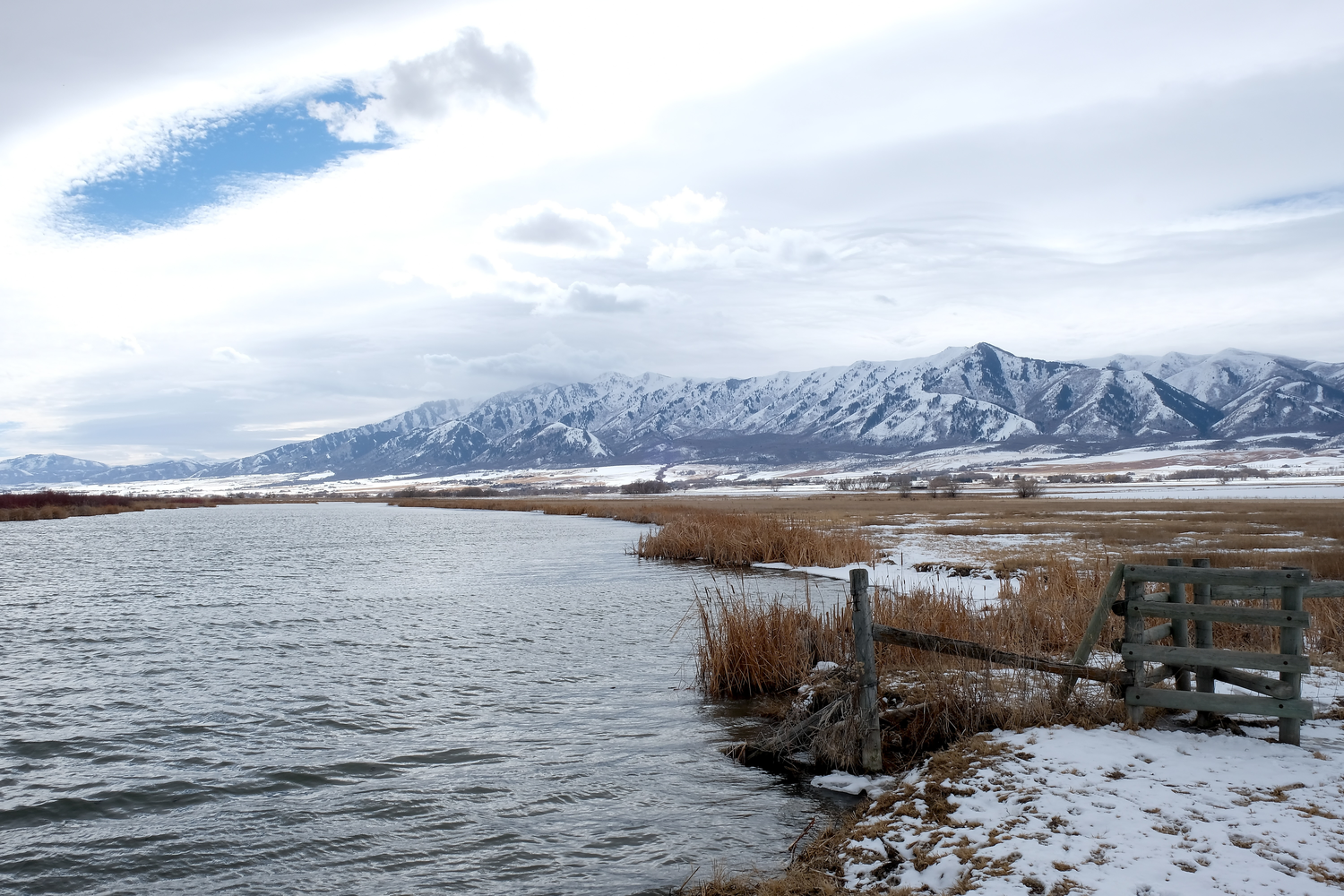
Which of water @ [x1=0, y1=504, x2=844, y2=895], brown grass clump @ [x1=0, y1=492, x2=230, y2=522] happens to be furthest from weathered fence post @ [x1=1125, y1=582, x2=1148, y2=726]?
brown grass clump @ [x1=0, y1=492, x2=230, y2=522]

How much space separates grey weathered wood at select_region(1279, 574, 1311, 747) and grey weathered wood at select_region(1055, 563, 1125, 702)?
5.28ft

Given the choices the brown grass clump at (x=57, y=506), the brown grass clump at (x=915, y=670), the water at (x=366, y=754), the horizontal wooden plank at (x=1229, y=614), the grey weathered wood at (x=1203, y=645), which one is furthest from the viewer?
the brown grass clump at (x=57, y=506)

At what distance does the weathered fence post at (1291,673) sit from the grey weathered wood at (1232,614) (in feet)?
0.36

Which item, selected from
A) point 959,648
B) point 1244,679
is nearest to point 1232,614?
point 1244,679

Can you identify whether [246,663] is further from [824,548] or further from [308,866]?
[824,548]

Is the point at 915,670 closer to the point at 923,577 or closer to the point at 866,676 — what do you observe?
the point at 866,676

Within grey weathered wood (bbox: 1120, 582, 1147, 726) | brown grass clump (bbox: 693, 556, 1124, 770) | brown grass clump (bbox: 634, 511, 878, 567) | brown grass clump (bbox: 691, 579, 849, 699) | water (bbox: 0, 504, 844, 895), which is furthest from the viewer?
brown grass clump (bbox: 634, 511, 878, 567)

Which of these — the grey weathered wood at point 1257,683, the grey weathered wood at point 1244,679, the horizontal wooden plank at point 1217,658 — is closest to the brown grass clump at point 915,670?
the grey weathered wood at point 1244,679

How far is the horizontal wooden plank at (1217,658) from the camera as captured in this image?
29.2 feet

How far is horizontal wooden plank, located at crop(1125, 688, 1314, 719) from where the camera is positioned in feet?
29.2

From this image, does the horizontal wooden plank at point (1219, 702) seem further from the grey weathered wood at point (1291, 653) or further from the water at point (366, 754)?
the water at point (366, 754)

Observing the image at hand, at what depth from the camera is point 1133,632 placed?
985cm

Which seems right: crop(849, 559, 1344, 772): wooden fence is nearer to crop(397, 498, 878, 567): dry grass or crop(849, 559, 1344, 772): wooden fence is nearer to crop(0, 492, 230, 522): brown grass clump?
crop(397, 498, 878, 567): dry grass

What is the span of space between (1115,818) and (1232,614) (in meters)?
3.17
